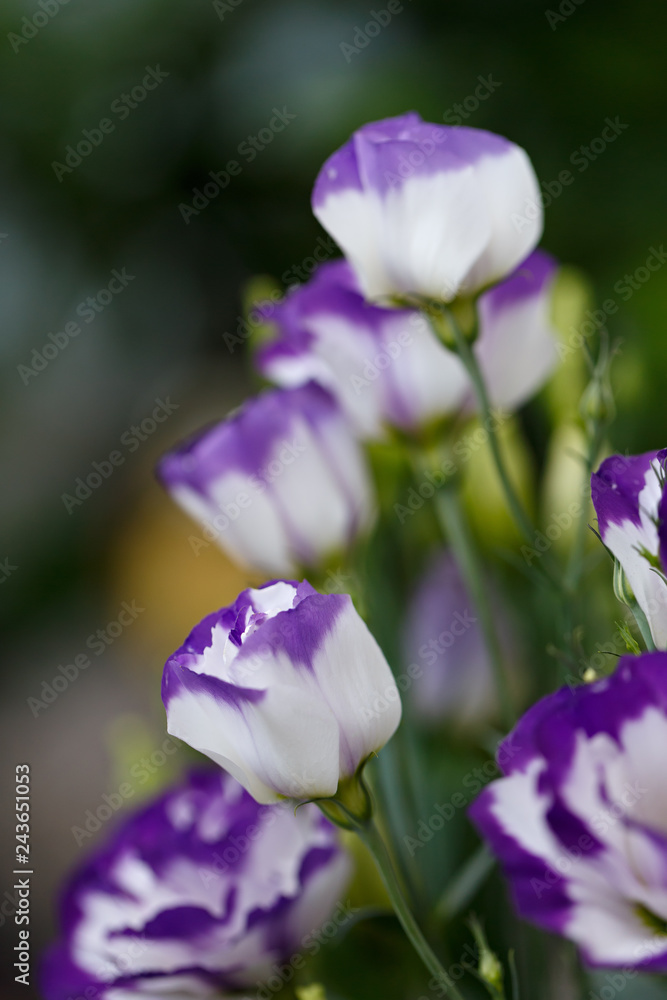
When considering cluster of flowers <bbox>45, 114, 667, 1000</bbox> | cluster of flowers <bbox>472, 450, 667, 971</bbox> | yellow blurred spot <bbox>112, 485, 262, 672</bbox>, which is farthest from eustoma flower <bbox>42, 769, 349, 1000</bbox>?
yellow blurred spot <bbox>112, 485, 262, 672</bbox>

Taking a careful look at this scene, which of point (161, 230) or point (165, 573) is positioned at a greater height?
point (161, 230)

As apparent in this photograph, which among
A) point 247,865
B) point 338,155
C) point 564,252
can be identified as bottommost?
point 564,252

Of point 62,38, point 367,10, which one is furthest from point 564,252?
point 62,38

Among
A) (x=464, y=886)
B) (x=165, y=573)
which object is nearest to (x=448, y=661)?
(x=464, y=886)

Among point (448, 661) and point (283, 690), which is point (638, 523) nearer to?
point (283, 690)

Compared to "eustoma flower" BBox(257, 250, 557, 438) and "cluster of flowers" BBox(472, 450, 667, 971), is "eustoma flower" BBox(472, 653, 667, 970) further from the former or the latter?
"eustoma flower" BBox(257, 250, 557, 438)

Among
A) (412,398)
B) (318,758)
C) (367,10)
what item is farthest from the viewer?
(367,10)

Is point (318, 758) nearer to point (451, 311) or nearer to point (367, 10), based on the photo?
point (451, 311)
